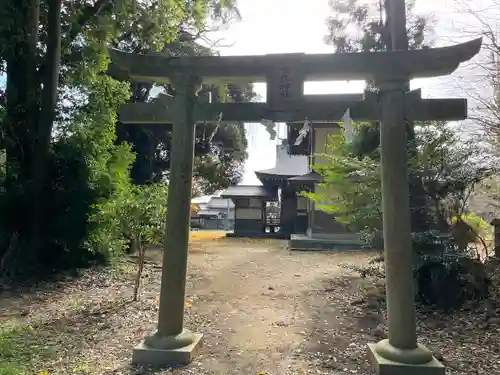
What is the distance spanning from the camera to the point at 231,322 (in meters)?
5.71

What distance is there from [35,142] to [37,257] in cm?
→ 254

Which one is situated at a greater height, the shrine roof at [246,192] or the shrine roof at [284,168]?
the shrine roof at [284,168]

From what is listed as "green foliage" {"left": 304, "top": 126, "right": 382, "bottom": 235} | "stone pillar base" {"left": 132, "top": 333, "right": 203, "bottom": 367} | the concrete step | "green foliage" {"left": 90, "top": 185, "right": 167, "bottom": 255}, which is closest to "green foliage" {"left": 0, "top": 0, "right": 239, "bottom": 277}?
"green foliage" {"left": 90, "top": 185, "right": 167, "bottom": 255}

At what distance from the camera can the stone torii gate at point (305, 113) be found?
397 cm

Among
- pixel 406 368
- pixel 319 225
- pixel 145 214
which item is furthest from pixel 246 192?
pixel 406 368

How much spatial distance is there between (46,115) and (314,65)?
6992 millimetres

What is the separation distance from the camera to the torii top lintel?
3.99 meters

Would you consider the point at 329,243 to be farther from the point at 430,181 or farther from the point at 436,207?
the point at 430,181

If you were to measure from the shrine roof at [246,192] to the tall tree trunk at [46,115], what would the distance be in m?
14.0

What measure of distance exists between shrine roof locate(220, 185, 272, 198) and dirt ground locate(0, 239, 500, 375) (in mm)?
12550

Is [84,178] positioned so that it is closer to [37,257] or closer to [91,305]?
Answer: [37,257]

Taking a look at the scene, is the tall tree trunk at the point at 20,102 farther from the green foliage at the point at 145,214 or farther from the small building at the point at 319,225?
the small building at the point at 319,225

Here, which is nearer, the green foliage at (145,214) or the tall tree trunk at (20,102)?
the green foliage at (145,214)

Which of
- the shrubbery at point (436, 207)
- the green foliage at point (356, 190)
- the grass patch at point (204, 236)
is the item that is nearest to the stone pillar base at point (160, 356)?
the shrubbery at point (436, 207)
